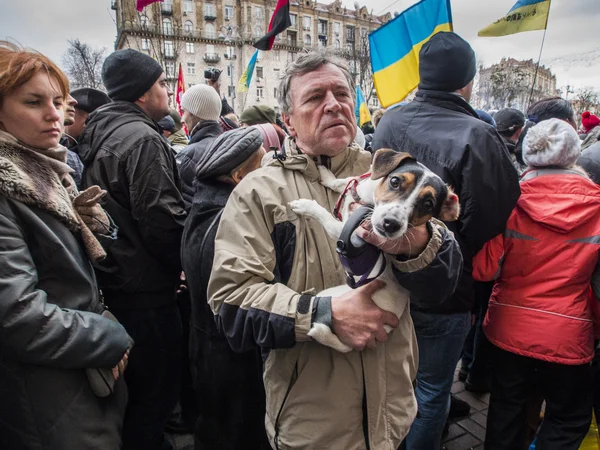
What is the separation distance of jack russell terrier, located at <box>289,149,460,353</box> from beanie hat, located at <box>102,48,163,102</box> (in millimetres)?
2256

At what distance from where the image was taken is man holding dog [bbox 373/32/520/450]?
240 cm

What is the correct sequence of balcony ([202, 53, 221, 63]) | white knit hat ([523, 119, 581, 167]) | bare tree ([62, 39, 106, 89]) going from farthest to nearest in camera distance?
balcony ([202, 53, 221, 63]) < bare tree ([62, 39, 106, 89]) < white knit hat ([523, 119, 581, 167])

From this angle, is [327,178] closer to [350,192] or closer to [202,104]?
[350,192]

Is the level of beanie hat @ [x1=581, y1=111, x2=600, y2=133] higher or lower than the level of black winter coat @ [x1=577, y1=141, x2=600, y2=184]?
→ higher

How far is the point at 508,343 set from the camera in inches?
105

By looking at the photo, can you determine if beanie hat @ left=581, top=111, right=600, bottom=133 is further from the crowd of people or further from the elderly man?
the elderly man

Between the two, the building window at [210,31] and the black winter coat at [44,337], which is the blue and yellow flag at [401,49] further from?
the building window at [210,31]

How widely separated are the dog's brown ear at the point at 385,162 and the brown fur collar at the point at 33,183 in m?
1.57

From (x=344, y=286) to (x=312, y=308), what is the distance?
9.0 inches

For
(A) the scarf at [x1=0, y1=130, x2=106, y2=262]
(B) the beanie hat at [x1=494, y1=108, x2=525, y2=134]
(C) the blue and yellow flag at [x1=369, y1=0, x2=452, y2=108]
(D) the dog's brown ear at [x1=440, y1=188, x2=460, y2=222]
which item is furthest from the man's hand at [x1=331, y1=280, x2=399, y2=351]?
(B) the beanie hat at [x1=494, y1=108, x2=525, y2=134]

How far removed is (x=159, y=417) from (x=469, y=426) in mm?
2857

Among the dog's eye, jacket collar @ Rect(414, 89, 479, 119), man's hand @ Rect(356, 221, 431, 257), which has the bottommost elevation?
man's hand @ Rect(356, 221, 431, 257)

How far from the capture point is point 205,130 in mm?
4047

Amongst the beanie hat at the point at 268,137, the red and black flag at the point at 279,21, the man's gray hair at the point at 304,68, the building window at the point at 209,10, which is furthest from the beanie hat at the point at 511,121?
the building window at the point at 209,10
